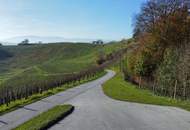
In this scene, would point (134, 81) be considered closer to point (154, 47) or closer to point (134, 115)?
point (154, 47)

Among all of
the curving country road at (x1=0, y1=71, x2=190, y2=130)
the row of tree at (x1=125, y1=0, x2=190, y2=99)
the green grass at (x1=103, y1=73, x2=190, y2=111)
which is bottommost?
→ the green grass at (x1=103, y1=73, x2=190, y2=111)

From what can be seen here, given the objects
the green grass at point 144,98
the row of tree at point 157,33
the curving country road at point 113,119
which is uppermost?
the row of tree at point 157,33

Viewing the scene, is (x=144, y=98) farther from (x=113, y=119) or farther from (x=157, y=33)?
(x=157, y=33)

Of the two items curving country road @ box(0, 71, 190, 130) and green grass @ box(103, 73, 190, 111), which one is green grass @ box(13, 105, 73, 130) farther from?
green grass @ box(103, 73, 190, 111)

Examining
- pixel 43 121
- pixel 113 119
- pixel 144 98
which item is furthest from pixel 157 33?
pixel 43 121

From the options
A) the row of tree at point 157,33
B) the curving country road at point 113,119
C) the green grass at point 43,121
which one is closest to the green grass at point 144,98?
the curving country road at point 113,119

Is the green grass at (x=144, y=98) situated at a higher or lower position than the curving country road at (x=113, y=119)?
lower

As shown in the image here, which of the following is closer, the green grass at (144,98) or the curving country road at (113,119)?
the curving country road at (113,119)

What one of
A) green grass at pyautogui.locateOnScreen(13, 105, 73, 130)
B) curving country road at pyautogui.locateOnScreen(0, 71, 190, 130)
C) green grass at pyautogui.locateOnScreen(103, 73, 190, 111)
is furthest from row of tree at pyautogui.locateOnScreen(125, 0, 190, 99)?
green grass at pyautogui.locateOnScreen(13, 105, 73, 130)

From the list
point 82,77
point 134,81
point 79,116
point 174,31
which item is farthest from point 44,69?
point 79,116

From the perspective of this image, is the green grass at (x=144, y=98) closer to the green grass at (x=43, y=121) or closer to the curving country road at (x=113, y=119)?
the curving country road at (x=113, y=119)

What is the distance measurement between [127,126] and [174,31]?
144 ft

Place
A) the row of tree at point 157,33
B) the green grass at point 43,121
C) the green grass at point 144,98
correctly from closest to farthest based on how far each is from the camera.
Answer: the green grass at point 43,121
the green grass at point 144,98
the row of tree at point 157,33

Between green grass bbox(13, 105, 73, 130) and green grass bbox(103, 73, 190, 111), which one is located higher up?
green grass bbox(13, 105, 73, 130)
